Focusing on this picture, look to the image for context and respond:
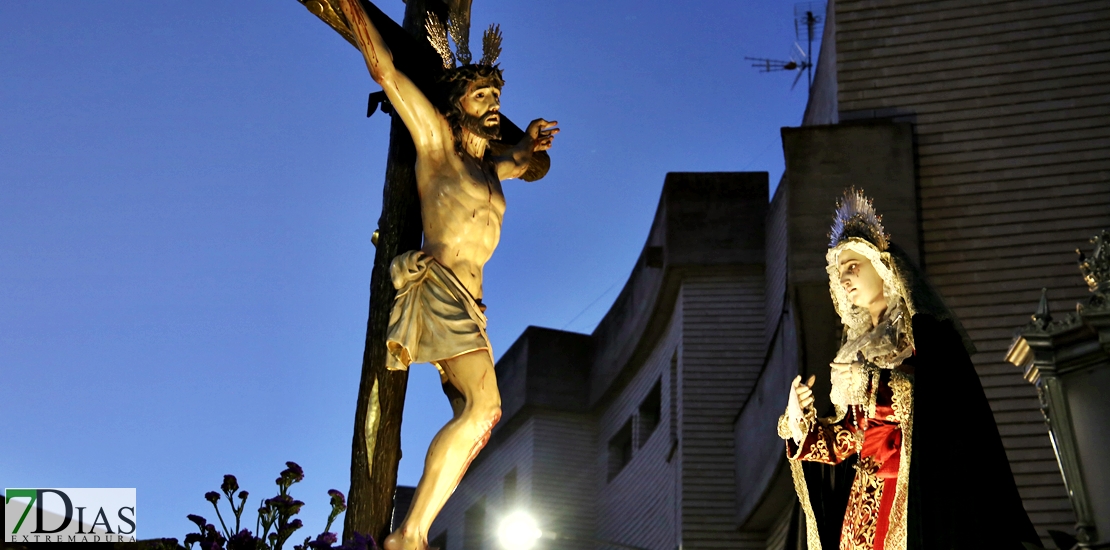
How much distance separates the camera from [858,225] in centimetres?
638

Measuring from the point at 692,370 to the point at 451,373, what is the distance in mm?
13870

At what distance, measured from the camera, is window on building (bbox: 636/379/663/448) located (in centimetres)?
2123

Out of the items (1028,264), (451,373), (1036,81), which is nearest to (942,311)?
(451,373)

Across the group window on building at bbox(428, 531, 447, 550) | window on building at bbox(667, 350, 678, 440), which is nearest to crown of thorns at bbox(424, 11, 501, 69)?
window on building at bbox(667, 350, 678, 440)

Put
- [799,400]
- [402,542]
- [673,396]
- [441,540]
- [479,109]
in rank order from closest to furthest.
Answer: [402,542], [479,109], [799,400], [673,396], [441,540]

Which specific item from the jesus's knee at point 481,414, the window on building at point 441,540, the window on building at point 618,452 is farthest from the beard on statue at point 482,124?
the window on building at point 441,540

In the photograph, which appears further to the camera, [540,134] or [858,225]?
[858,225]

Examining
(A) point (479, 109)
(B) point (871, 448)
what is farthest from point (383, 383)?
(B) point (871, 448)

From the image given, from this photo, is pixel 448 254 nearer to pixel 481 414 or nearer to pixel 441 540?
pixel 481 414

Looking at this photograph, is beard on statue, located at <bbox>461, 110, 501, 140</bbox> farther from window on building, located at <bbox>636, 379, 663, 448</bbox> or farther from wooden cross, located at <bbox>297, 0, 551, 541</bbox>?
window on building, located at <bbox>636, 379, 663, 448</bbox>

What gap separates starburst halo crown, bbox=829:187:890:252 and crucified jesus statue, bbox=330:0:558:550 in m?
1.89

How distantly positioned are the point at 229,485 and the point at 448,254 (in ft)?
5.08

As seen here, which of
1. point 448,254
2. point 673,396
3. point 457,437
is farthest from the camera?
point 673,396

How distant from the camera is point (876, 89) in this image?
1278cm
